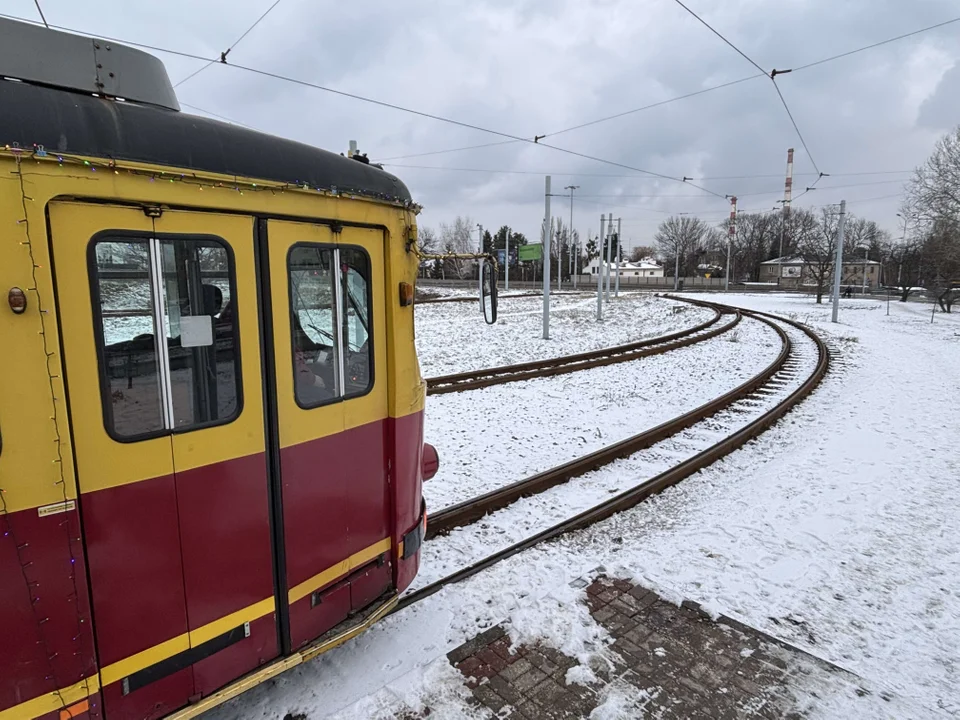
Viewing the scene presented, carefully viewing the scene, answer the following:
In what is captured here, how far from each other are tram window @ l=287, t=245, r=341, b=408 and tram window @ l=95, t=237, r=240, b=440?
351 millimetres

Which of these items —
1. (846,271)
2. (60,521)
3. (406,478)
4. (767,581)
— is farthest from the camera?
(846,271)

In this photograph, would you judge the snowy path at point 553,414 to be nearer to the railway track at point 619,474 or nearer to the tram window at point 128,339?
the railway track at point 619,474

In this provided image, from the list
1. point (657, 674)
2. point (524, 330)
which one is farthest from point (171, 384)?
point (524, 330)

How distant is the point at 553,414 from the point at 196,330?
753 cm

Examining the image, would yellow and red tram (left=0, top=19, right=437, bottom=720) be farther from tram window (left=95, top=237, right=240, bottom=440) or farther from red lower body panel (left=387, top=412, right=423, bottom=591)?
red lower body panel (left=387, top=412, right=423, bottom=591)

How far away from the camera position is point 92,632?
7.77 feet

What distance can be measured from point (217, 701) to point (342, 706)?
80 cm

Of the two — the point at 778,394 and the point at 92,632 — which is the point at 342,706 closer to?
the point at 92,632

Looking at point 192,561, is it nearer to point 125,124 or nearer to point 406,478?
point 406,478

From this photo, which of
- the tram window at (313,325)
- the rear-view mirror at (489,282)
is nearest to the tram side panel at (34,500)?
the tram window at (313,325)

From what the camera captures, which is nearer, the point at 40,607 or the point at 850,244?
the point at 40,607

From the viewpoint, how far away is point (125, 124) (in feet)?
7.61

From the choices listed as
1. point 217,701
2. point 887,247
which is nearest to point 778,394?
point 217,701

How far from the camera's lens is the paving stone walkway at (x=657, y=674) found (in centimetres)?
342
